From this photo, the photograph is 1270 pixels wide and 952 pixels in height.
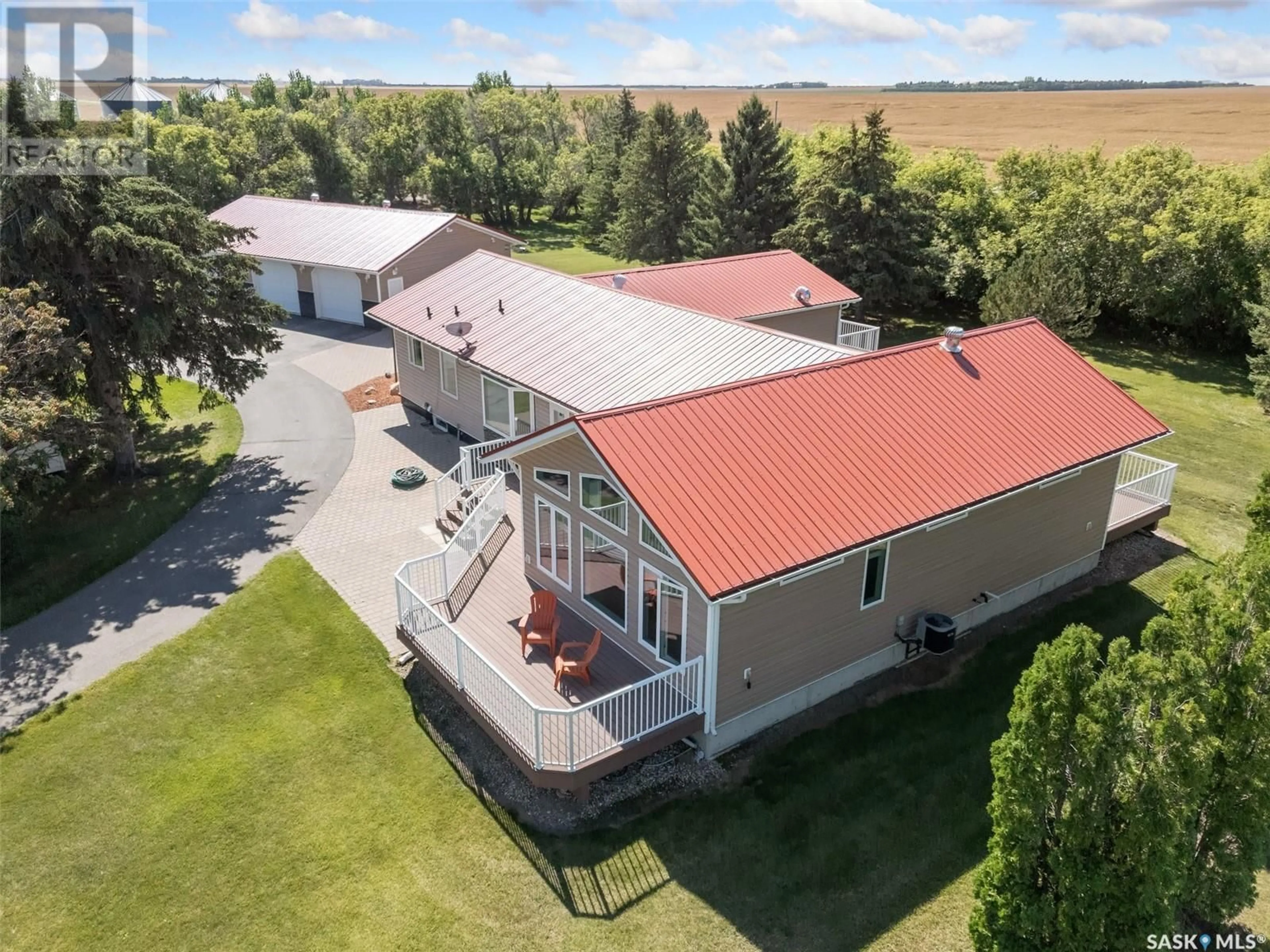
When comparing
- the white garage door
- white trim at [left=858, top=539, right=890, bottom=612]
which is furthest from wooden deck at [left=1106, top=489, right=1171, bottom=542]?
the white garage door

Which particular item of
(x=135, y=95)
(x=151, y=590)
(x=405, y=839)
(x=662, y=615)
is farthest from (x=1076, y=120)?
(x=405, y=839)

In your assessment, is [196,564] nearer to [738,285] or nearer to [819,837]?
[819,837]

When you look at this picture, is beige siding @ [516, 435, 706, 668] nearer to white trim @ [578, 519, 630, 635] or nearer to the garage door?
white trim @ [578, 519, 630, 635]

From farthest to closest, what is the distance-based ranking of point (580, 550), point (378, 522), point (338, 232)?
point (338, 232) → point (378, 522) → point (580, 550)

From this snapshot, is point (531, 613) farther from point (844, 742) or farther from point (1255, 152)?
point (1255, 152)

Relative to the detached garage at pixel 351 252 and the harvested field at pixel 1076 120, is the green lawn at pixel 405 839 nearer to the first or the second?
the detached garage at pixel 351 252

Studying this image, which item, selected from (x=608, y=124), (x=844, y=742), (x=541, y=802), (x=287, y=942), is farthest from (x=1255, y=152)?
(x=287, y=942)
